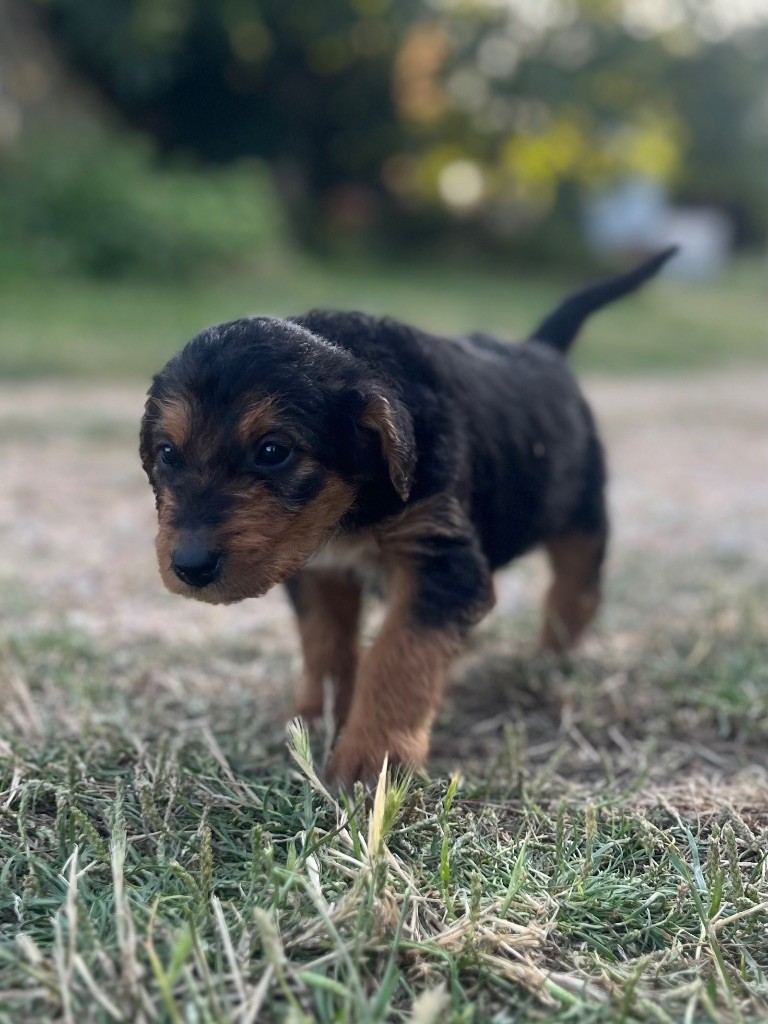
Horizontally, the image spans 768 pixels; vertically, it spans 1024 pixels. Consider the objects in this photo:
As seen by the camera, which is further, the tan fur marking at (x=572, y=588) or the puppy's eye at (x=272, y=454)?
the tan fur marking at (x=572, y=588)

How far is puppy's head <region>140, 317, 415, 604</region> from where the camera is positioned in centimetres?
264

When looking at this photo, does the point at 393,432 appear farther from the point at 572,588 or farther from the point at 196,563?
the point at 572,588

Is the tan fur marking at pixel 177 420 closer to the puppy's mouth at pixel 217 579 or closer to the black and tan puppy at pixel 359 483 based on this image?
the black and tan puppy at pixel 359 483

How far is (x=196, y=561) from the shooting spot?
257 cm

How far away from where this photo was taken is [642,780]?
319cm

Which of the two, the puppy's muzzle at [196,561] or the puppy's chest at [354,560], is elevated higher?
the puppy's muzzle at [196,561]

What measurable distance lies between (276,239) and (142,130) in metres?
5.08

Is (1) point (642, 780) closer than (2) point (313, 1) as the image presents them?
Yes

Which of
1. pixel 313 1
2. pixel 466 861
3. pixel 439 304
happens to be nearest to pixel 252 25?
pixel 313 1

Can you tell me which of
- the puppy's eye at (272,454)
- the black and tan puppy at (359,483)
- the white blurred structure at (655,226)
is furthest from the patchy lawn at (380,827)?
the white blurred structure at (655,226)

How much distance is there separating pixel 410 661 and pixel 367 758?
12.2 inches

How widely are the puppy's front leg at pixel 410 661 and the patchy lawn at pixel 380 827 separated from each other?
0.53 ft

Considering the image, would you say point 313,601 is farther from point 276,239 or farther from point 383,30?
point 383,30

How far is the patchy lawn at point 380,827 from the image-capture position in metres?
2.05
